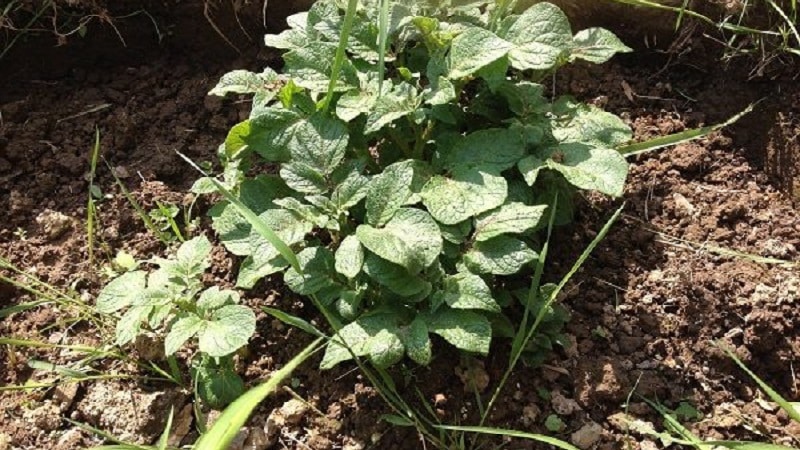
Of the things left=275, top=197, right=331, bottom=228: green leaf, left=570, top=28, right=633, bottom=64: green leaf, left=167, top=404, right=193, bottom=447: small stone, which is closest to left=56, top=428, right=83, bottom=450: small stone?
left=167, top=404, right=193, bottom=447: small stone

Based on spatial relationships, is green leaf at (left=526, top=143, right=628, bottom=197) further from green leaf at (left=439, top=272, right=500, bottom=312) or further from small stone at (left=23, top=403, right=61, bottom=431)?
small stone at (left=23, top=403, right=61, bottom=431)

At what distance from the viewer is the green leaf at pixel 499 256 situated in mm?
1496

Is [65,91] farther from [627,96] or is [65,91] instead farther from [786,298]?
[786,298]

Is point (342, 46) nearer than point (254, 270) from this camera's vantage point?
Yes

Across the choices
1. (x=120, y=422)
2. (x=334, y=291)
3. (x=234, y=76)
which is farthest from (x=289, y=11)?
(x=120, y=422)

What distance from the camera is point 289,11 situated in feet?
6.97

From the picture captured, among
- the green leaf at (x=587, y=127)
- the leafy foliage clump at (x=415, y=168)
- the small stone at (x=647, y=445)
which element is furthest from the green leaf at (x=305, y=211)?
the small stone at (x=647, y=445)

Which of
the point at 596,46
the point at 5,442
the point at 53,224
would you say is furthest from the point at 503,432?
the point at 53,224

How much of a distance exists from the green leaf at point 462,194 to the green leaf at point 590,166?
110 millimetres

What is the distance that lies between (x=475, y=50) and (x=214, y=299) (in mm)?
628

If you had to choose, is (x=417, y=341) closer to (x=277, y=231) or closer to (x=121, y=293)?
(x=277, y=231)

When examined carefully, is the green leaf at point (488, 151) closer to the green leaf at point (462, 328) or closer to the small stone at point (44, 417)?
the green leaf at point (462, 328)

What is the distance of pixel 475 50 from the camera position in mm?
1527

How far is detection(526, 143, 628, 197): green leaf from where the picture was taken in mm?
1516
